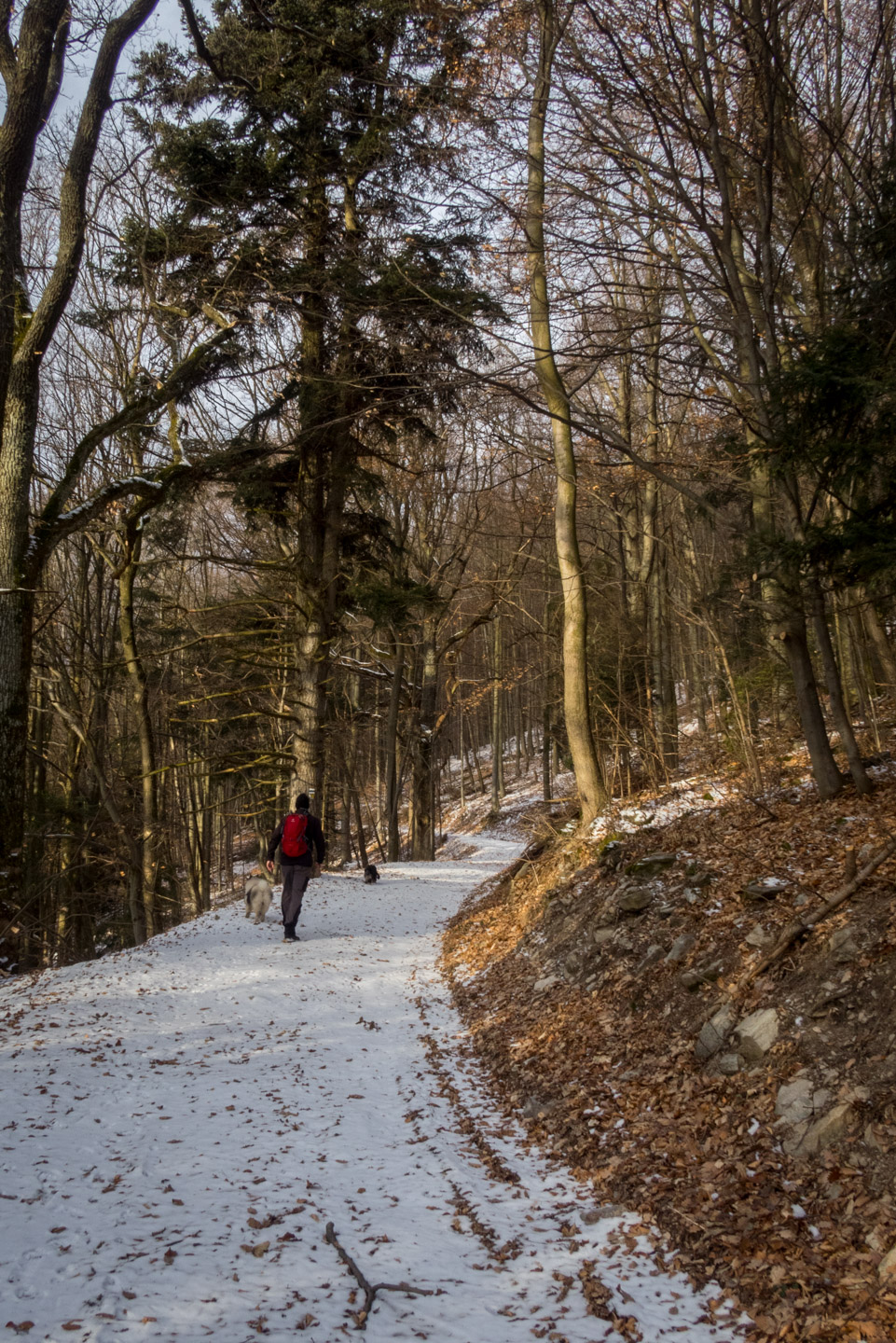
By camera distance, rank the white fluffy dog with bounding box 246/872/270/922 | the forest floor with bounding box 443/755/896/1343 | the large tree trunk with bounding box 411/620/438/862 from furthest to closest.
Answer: the large tree trunk with bounding box 411/620/438/862, the white fluffy dog with bounding box 246/872/270/922, the forest floor with bounding box 443/755/896/1343

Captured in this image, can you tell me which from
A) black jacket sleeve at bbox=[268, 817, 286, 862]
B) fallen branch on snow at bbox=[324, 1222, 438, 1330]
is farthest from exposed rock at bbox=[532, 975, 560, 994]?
black jacket sleeve at bbox=[268, 817, 286, 862]

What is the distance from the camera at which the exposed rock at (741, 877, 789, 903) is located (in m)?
5.71

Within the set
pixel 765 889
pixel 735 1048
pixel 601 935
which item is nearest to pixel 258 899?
pixel 601 935

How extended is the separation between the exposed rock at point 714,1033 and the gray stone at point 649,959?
4.06 ft

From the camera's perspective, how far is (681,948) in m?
6.04

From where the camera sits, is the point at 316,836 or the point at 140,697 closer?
the point at 316,836

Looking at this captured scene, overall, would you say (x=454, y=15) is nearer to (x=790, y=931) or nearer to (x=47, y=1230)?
(x=790, y=931)

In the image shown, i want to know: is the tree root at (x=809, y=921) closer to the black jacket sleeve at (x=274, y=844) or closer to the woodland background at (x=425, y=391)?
the woodland background at (x=425, y=391)

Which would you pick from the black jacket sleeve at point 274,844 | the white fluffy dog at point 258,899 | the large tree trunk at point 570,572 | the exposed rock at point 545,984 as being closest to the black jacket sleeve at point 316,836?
the black jacket sleeve at point 274,844

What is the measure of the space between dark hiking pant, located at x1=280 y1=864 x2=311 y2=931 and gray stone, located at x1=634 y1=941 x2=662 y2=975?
5892 mm

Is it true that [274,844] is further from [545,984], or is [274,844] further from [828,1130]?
[828,1130]

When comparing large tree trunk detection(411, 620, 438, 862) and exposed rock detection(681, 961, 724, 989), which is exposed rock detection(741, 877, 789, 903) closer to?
exposed rock detection(681, 961, 724, 989)

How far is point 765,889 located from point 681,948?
0.81m

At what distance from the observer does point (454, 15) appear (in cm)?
779
